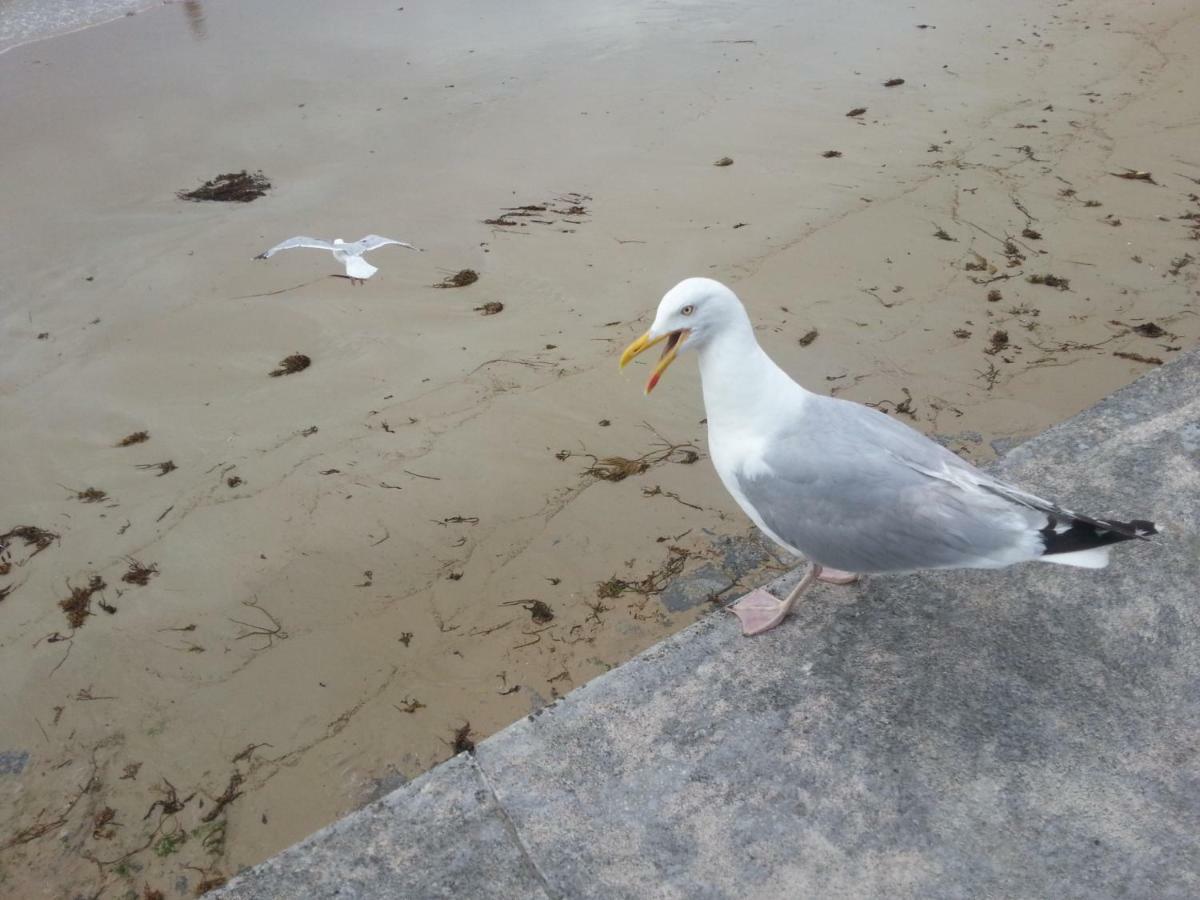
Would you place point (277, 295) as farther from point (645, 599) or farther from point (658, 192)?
point (645, 599)

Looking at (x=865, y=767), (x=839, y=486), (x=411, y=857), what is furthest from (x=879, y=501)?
(x=411, y=857)

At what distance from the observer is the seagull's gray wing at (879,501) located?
2.26 m

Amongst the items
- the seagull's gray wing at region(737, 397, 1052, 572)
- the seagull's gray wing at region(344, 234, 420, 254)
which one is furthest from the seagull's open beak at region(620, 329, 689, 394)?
the seagull's gray wing at region(344, 234, 420, 254)

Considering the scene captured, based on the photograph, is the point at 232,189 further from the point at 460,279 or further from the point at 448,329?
the point at 448,329

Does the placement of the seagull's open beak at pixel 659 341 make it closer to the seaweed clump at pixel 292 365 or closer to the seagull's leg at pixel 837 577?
the seagull's leg at pixel 837 577

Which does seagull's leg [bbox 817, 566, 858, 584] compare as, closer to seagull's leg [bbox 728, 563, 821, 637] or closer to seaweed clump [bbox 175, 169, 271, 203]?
seagull's leg [bbox 728, 563, 821, 637]

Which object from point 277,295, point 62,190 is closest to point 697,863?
point 277,295

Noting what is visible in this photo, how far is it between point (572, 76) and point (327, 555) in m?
5.48

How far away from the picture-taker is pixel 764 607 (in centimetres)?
258

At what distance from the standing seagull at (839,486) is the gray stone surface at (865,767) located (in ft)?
0.67

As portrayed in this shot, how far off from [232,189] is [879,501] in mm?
5750

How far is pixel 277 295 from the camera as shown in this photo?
5.42 meters

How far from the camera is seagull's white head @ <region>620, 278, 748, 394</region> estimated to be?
2516mm

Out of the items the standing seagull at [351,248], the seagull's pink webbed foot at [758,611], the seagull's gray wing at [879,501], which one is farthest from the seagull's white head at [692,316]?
the standing seagull at [351,248]
